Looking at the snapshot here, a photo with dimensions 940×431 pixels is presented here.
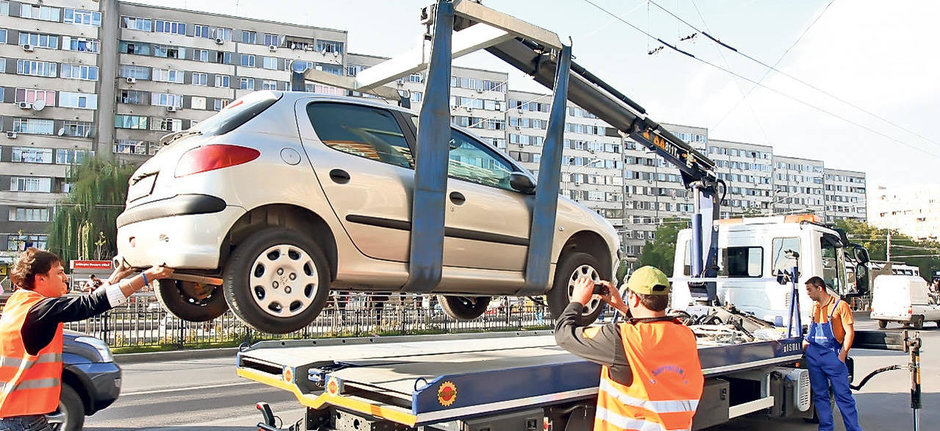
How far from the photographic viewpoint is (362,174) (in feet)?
14.4

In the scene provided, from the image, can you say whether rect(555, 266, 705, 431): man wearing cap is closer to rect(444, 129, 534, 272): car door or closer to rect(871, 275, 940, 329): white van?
rect(444, 129, 534, 272): car door

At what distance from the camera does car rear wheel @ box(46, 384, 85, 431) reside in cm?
582

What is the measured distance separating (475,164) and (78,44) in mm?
52027

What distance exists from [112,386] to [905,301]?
82.8ft

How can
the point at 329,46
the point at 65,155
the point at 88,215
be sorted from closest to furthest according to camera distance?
the point at 88,215 < the point at 65,155 < the point at 329,46

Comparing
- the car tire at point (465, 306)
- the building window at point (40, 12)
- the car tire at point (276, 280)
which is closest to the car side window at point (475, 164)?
the car tire at point (276, 280)

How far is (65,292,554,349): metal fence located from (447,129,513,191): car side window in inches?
311

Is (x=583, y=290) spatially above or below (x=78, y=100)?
below

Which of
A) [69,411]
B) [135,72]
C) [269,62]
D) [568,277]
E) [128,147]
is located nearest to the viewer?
[568,277]

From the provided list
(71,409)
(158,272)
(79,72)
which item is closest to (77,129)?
(79,72)

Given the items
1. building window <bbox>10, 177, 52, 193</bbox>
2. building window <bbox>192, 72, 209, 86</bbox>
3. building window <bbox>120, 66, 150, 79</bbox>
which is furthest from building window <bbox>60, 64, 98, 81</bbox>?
building window <bbox>10, 177, 52, 193</bbox>

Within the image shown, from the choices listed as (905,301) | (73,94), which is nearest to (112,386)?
(905,301)

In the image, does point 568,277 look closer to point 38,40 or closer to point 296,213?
point 296,213

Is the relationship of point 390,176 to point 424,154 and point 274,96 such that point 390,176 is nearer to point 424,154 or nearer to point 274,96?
point 424,154
